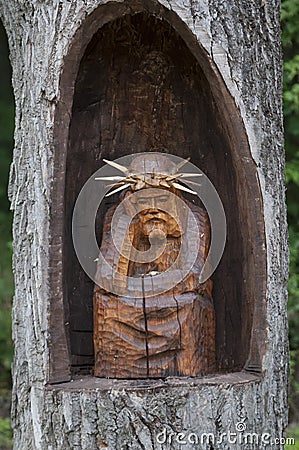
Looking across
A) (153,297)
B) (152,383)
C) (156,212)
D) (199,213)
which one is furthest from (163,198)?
(152,383)

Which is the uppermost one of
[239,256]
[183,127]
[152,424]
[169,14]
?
[169,14]

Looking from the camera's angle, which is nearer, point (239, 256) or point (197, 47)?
point (197, 47)

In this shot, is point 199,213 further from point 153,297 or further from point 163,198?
point 153,297

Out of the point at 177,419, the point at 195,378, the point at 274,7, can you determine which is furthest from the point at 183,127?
the point at 177,419

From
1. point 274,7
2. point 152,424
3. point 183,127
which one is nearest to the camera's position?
point 152,424

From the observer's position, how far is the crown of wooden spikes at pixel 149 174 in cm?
306

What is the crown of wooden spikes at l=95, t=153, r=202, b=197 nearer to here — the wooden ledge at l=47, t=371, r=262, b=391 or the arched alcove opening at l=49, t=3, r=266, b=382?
the arched alcove opening at l=49, t=3, r=266, b=382

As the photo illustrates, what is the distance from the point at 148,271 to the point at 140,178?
384 millimetres

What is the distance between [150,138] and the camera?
11.1ft

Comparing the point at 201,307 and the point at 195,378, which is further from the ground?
the point at 201,307

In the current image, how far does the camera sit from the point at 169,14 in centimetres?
276

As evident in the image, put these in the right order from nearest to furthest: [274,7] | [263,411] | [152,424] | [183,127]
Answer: [152,424] < [263,411] < [274,7] < [183,127]

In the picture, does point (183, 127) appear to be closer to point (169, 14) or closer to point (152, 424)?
point (169, 14)

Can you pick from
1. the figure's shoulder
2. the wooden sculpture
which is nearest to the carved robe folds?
the wooden sculpture
